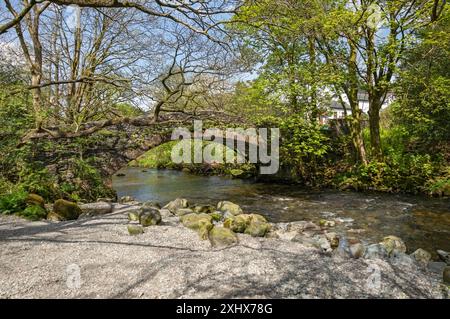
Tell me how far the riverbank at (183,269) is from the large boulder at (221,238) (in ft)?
0.32

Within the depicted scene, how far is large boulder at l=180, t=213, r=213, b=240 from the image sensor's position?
541 centimetres

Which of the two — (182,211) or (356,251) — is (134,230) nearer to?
(182,211)

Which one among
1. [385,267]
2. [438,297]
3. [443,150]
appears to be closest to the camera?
[438,297]

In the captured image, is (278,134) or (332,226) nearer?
(332,226)

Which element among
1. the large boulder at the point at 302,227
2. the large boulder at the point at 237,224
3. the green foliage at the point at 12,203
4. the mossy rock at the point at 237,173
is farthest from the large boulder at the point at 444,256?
the mossy rock at the point at 237,173

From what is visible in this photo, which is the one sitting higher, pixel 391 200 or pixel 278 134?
pixel 278 134

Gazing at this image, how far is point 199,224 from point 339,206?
505 cm

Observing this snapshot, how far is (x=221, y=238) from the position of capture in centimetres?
509

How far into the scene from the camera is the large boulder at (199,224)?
17.8 ft

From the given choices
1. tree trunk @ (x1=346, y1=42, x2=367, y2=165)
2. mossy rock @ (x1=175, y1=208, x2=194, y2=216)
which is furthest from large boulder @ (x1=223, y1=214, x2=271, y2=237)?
tree trunk @ (x1=346, y1=42, x2=367, y2=165)

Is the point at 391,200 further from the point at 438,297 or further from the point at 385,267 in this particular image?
the point at 438,297

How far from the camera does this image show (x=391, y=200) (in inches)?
388

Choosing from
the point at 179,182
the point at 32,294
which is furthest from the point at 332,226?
the point at 179,182
